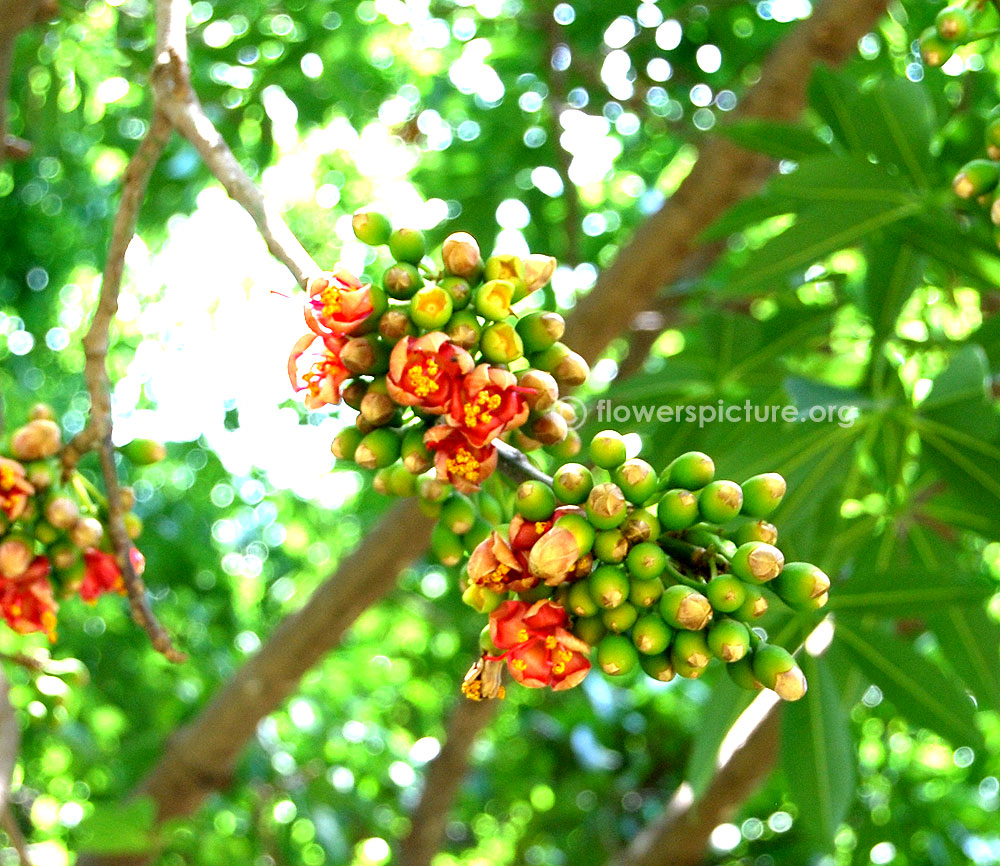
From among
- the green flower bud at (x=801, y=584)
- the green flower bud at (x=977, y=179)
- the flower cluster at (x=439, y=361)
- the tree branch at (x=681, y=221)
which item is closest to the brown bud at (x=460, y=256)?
the flower cluster at (x=439, y=361)

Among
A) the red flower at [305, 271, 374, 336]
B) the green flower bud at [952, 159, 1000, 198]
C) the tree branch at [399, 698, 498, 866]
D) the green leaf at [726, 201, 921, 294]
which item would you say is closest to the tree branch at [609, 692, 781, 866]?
the tree branch at [399, 698, 498, 866]

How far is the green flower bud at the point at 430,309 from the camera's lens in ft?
3.55

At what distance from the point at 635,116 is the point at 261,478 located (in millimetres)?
2285

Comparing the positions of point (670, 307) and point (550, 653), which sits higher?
point (550, 653)

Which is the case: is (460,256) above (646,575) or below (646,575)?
above

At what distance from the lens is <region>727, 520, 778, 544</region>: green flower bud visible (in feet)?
3.41

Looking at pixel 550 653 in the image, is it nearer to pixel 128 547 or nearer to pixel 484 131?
pixel 128 547

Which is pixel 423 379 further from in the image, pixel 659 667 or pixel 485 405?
pixel 659 667

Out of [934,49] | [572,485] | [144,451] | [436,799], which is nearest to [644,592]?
[572,485]

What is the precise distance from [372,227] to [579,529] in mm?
475

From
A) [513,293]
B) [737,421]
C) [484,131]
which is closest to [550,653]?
[513,293]

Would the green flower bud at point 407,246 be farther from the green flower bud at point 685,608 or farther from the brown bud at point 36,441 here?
the brown bud at point 36,441

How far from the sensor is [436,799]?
154 inches

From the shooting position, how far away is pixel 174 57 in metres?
1.37
